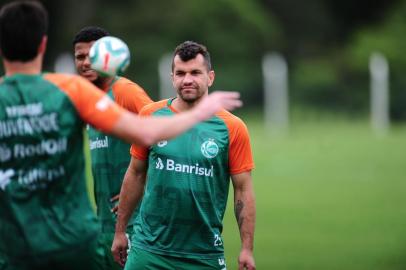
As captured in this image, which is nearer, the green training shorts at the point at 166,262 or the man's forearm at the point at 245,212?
the green training shorts at the point at 166,262

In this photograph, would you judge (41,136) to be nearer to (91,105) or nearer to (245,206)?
(91,105)

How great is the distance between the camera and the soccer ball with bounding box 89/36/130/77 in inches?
226

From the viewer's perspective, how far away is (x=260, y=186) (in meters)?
22.9

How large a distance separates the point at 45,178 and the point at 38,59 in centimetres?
64

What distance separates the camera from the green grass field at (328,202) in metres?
13.7

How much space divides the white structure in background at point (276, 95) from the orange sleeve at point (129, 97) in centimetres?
3045

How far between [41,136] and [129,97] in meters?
2.44

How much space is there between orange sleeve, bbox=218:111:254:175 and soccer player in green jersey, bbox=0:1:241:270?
162 centimetres

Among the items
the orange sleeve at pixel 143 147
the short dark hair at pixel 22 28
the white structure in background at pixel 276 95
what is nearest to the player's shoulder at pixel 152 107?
the orange sleeve at pixel 143 147

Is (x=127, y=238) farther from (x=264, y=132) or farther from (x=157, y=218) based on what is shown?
(x=264, y=132)

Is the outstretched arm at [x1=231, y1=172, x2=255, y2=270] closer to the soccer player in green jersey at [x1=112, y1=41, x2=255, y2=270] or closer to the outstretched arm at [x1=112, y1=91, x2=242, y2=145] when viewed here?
the soccer player in green jersey at [x1=112, y1=41, x2=255, y2=270]

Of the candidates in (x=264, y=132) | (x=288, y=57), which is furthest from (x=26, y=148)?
(x=288, y=57)

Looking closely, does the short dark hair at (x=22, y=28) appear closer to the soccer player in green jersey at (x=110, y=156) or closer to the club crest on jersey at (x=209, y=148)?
the club crest on jersey at (x=209, y=148)

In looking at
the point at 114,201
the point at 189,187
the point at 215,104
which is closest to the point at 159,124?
the point at 215,104
